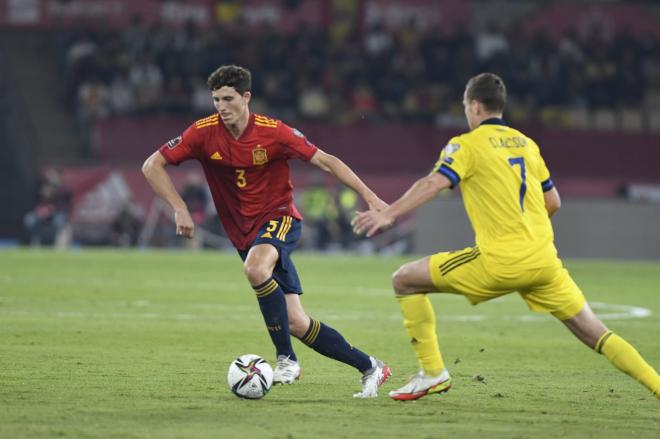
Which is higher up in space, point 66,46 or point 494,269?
point 494,269

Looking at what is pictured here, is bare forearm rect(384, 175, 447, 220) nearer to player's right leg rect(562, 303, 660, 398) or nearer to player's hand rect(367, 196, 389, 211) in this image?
player's hand rect(367, 196, 389, 211)

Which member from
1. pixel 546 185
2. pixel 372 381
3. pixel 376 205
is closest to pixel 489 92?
pixel 546 185

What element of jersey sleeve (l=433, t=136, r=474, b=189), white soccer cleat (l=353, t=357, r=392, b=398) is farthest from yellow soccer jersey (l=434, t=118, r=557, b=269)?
white soccer cleat (l=353, t=357, r=392, b=398)

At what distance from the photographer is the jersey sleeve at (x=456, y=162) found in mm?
7402

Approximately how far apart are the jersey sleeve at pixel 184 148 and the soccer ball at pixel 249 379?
4.94ft

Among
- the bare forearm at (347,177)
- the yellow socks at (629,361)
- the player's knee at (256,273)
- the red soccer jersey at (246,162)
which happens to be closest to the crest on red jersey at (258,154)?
the red soccer jersey at (246,162)

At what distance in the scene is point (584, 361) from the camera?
428 inches

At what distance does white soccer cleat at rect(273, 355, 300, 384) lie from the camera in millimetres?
8680

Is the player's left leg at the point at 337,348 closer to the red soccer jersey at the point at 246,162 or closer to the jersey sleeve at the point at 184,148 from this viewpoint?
the red soccer jersey at the point at 246,162

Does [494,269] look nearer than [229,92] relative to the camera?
Yes

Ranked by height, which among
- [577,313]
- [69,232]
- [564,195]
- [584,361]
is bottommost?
[69,232]

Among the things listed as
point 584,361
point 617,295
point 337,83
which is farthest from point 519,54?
point 584,361

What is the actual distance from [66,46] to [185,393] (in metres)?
27.3

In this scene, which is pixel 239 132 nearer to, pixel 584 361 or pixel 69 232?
pixel 584 361
